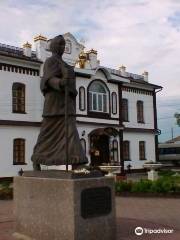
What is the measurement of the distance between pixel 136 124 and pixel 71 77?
2418cm

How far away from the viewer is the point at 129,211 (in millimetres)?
11055

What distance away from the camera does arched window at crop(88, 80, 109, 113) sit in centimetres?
2694

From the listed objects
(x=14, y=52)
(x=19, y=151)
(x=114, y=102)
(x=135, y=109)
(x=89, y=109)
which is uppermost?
(x=14, y=52)

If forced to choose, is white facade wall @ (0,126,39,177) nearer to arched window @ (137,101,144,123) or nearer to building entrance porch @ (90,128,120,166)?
building entrance porch @ (90,128,120,166)

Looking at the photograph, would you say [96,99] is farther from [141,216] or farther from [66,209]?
Answer: [66,209]

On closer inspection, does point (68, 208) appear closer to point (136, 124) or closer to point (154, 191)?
point (154, 191)

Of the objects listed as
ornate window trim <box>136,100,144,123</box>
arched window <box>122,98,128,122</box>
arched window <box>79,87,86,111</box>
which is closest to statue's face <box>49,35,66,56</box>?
arched window <box>79,87,86,111</box>

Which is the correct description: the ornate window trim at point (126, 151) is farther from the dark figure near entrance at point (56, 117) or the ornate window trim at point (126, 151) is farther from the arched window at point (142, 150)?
the dark figure near entrance at point (56, 117)

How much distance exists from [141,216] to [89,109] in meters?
16.9

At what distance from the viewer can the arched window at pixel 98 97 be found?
1061 inches

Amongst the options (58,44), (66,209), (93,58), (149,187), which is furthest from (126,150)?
(66,209)

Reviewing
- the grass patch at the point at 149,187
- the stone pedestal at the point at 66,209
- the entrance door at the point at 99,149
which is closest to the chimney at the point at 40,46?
the entrance door at the point at 99,149

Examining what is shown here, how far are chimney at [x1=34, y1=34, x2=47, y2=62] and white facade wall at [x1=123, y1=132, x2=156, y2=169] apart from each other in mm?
8711

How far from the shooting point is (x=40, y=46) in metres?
24.7
